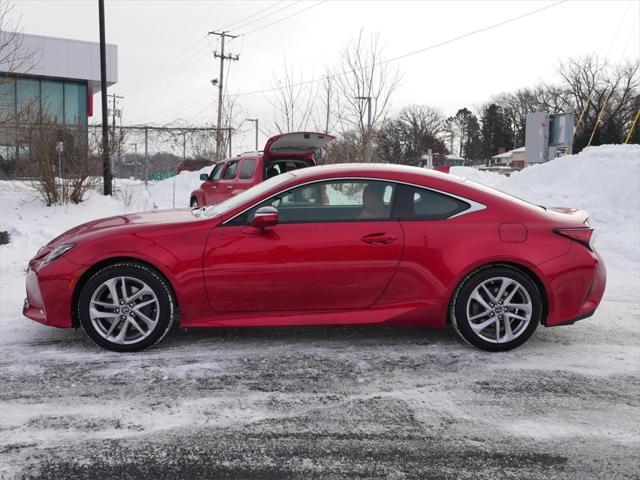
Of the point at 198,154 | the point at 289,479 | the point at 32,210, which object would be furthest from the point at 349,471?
the point at 198,154

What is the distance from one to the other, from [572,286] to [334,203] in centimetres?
192

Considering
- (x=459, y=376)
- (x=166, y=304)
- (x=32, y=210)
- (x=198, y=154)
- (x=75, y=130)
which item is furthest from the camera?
(x=198, y=154)

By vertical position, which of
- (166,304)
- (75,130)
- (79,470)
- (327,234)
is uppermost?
(75,130)

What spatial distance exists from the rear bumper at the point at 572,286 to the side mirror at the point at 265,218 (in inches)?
83.2

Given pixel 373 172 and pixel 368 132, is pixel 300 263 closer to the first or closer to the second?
pixel 373 172

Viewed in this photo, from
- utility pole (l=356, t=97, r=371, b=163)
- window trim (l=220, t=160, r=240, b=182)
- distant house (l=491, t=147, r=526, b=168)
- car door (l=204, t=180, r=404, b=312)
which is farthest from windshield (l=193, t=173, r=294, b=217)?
distant house (l=491, t=147, r=526, b=168)

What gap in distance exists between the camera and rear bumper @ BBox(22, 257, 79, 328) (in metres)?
4.40

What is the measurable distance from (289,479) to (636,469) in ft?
5.44

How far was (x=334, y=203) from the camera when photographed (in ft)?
15.5

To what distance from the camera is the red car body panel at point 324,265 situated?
4.42 metres

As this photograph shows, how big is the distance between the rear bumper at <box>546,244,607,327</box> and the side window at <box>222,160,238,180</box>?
27.1 feet

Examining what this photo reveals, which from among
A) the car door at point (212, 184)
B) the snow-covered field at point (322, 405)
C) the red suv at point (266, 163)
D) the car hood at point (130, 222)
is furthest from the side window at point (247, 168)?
the snow-covered field at point (322, 405)

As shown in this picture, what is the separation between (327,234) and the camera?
14.8 ft

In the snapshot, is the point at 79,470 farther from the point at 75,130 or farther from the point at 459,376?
the point at 75,130
